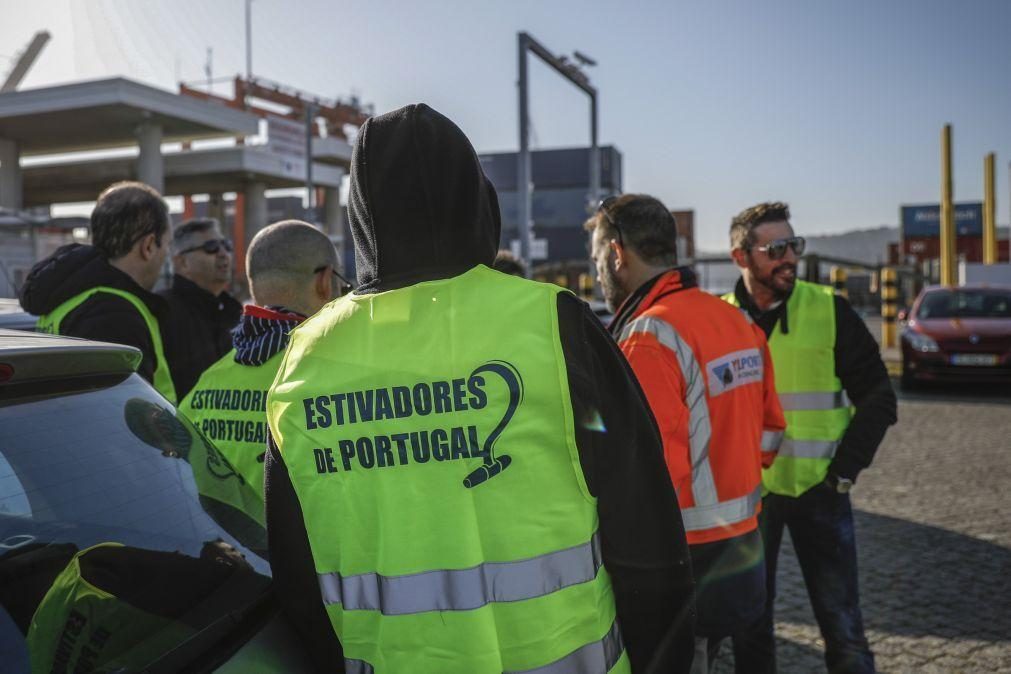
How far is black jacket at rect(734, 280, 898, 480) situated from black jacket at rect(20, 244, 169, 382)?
242 cm

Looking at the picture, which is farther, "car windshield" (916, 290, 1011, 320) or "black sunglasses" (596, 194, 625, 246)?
"car windshield" (916, 290, 1011, 320)

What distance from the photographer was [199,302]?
14.1ft

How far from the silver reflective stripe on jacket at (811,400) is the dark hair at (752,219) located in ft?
2.13

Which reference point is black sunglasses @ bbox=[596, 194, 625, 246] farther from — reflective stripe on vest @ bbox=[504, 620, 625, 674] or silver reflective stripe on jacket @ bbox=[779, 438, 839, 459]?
reflective stripe on vest @ bbox=[504, 620, 625, 674]

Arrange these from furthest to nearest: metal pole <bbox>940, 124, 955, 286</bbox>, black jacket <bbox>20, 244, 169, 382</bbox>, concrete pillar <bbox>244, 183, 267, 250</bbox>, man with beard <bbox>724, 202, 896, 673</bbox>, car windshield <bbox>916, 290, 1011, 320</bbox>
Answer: concrete pillar <bbox>244, 183, 267, 250</bbox> → metal pole <bbox>940, 124, 955, 286</bbox> → car windshield <bbox>916, 290, 1011, 320</bbox> → man with beard <bbox>724, 202, 896, 673</bbox> → black jacket <bbox>20, 244, 169, 382</bbox>

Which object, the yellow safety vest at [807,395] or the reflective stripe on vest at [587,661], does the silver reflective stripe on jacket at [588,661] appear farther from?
the yellow safety vest at [807,395]

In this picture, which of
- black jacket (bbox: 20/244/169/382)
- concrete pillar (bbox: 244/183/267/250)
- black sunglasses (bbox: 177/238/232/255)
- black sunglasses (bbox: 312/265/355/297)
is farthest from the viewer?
concrete pillar (bbox: 244/183/267/250)

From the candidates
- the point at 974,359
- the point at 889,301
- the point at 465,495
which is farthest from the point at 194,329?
the point at 889,301

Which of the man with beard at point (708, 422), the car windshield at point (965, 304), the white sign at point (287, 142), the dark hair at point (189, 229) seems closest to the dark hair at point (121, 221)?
the dark hair at point (189, 229)

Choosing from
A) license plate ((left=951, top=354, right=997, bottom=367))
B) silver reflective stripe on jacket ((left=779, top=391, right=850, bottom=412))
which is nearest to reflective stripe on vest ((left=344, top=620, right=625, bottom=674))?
silver reflective stripe on jacket ((left=779, top=391, right=850, bottom=412))

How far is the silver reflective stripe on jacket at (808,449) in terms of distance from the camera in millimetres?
3330

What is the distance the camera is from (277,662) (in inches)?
63.8

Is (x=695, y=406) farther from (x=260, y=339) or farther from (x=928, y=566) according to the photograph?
(x=928, y=566)

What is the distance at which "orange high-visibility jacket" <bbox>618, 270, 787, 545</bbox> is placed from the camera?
2.45 meters
